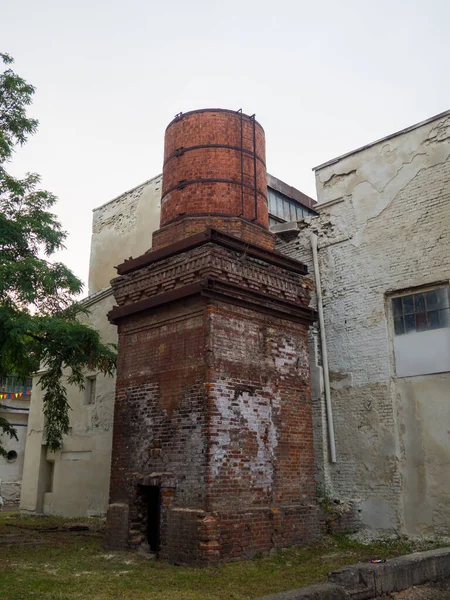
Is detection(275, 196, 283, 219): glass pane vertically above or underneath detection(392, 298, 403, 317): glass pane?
above

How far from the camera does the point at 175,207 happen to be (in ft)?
33.2

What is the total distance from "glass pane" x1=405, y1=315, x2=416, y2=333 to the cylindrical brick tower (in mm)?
2871

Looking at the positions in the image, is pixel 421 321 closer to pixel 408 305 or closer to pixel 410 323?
pixel 410 323

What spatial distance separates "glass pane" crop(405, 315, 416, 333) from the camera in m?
9.79

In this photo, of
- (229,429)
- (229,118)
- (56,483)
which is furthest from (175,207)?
(56,483)

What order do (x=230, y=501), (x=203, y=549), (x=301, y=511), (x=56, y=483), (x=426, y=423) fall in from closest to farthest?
1. (x=203, y=549)
2. (x=230, y=501)
3. (x=301, y=511)
4. (x=426, y=423)
5. (x=56, y=483)

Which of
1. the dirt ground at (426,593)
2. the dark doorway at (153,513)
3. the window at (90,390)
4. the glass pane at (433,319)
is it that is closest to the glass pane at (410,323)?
the glass pane at (433,319)

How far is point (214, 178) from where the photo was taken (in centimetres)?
→ 1004

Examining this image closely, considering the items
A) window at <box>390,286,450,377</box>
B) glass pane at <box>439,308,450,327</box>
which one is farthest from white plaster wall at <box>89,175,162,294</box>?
glass pane at <box>439,308,450,327</box>

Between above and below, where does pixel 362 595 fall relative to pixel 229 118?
below

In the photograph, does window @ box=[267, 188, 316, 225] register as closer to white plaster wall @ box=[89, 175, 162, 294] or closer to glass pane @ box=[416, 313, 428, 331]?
white plaster wall @ box=[89, 175, 162, 294]

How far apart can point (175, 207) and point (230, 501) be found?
5338mm

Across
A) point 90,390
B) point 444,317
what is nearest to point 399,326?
point 444,317

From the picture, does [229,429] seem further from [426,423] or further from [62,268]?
[62,268]
